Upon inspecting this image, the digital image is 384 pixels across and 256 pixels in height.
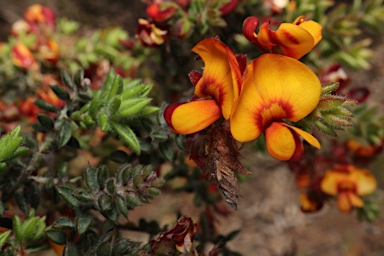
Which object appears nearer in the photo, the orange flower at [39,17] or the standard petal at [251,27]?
the standard petal at [251,27]

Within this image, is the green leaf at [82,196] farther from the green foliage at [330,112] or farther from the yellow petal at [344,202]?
the yellow petal at [344,202]

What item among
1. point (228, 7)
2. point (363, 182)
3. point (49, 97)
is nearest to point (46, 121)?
point (49, 97)

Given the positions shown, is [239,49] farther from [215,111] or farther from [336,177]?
[215,111]

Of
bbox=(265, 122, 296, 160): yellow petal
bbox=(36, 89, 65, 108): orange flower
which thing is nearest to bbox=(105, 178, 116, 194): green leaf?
bbox=(265, 122, 296, 160): yellow petal

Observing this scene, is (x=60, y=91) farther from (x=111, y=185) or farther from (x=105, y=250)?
(x=105, y=250)

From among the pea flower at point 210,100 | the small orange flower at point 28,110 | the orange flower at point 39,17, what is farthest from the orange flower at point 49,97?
the pea flower at point 210,100

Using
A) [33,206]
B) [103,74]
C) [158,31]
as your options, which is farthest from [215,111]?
[103,74]

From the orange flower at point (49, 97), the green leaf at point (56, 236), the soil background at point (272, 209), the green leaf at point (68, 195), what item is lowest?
the soil background at point (272, 209)

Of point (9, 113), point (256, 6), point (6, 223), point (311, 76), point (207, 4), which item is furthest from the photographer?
point (9, 113)
